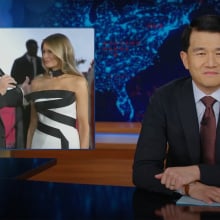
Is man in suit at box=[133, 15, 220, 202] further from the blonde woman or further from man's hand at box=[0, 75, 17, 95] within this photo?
man's hand at box=[0, 75, 17, 95]

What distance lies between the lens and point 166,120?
1.48 m

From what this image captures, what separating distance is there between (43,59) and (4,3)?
5.27 feet

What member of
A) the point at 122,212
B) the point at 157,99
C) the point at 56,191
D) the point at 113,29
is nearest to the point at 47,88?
the point at 157,99

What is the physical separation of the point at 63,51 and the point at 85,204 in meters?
0.85

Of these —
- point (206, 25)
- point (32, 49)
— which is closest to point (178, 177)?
point (206, 25)

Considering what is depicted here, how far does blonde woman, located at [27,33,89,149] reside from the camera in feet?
5.80

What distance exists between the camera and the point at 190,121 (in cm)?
145

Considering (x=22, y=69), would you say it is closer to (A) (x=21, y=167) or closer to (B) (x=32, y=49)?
(B) (x=32, y=49)

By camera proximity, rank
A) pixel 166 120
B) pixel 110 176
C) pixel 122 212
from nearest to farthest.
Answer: pixel 122 212, pixel 166 120, pixel 110 176

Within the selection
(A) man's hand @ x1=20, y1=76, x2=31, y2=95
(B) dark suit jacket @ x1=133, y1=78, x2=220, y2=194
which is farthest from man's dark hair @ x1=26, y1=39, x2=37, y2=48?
(B) dark suit jacket @ x1=133, y1=78, x2=220, y2=194

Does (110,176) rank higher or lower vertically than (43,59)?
lower

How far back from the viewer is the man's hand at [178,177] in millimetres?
1241

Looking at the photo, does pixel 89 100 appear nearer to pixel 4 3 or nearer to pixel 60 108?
pixel 60 108

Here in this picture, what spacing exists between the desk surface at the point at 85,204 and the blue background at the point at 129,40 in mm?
1898
